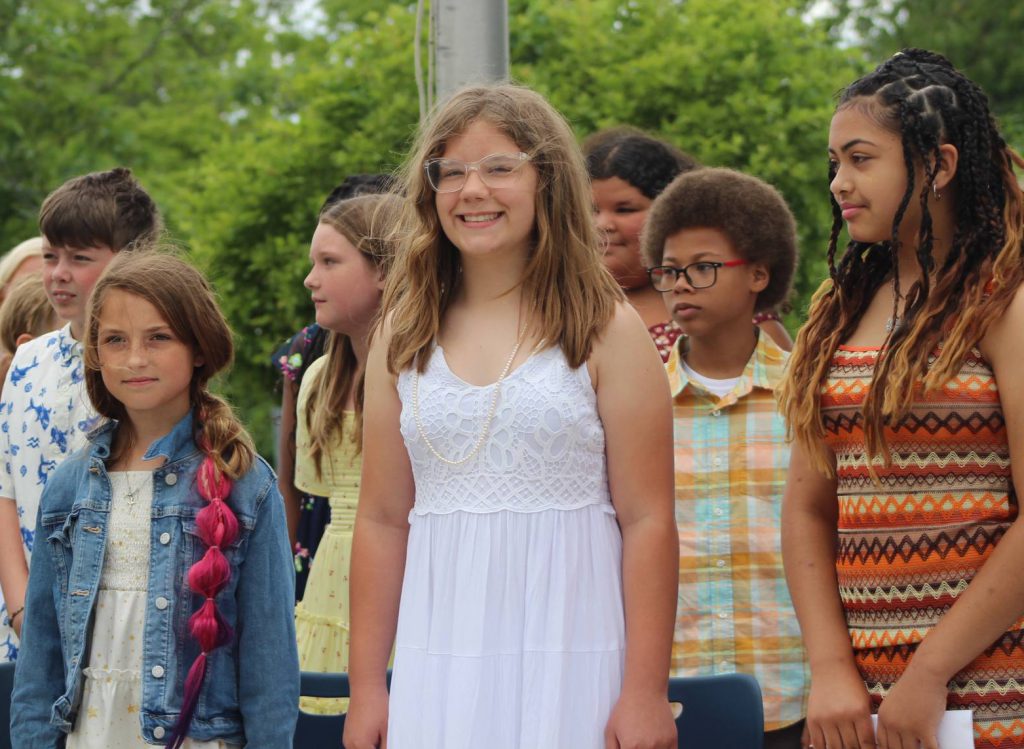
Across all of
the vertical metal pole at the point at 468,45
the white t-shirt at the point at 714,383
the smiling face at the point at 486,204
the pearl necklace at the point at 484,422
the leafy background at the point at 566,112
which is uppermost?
the leafy background at the point at 566,112

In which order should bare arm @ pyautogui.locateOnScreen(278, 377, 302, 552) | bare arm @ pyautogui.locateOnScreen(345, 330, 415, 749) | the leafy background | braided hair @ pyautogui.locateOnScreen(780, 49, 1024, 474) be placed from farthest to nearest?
the leafy background → bare arm @ pyautogui.locateOnScreen(278, 377, 302, 552) → bare arm @ pyautogui.locateOnScreen(345, 330, 415, 749) → braided hair @ pyautogui.locateOnScreen(780, 49, 1024, 474)

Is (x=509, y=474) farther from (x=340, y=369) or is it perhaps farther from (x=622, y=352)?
(x=340, y=369)

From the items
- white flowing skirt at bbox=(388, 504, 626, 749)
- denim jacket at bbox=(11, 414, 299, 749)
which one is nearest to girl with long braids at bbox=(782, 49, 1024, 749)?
white flowing skirt at bbox=(388, 504, 626, 749)

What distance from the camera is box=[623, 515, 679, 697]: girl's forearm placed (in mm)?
2523

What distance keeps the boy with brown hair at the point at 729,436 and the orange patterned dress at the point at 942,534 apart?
0.81m

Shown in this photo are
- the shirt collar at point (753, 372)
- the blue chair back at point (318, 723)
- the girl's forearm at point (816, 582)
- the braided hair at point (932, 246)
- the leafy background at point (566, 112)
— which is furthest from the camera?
the leafy background at point (566, 112)

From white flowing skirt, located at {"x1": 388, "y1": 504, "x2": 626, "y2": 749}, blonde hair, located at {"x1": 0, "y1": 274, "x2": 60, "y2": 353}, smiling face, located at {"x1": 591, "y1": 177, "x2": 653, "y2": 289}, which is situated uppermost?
smiling face, located at {"x1": 591, "y1": 177, "x2": 653, "y2": 289}

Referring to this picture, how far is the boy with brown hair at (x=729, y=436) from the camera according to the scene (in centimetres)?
335

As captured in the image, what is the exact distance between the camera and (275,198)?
6.97 meters

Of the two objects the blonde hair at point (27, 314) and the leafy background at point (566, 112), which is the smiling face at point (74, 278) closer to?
the blonde hair at point (27, 314)

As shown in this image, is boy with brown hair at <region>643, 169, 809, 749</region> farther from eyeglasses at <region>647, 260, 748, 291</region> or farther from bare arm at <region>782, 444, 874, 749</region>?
bare arm at <region>782, 444, 874, 749</region>

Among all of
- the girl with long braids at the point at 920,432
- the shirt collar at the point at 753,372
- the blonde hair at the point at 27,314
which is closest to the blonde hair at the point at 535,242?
the girl with long braids at the point at 920,432

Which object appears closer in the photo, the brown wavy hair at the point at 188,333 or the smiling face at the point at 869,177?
the smiling face at the point at 869,177

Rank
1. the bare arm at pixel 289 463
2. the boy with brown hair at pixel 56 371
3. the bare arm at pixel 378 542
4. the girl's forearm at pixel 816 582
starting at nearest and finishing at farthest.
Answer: the girl's forearm at pixel 816 582 → the bare arm at pixel 378 542 → the boy with brown hair at pixel 56 371 → the bare arm at pixel 289 463
